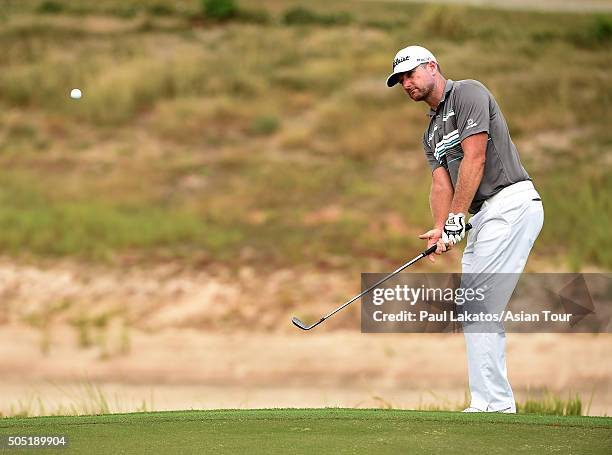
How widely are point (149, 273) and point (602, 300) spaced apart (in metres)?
5.96

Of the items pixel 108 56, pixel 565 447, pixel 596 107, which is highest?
pixel 108 56

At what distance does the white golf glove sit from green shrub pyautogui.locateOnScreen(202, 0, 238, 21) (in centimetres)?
2436

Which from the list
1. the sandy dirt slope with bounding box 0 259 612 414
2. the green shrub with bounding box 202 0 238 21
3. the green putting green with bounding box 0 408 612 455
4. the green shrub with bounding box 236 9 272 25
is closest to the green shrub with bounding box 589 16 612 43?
the green shrub with bounding box 236 9 272 25

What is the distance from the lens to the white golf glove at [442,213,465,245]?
18.3 ft

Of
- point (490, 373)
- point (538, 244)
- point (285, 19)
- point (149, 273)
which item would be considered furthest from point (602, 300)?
point (285, 19)

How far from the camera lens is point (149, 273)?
54.7 ft

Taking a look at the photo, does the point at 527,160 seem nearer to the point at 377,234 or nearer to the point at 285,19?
the point at 377,234

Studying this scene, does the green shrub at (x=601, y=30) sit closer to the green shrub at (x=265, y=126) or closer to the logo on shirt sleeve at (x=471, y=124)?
the green shrub at (x=265, y=126)

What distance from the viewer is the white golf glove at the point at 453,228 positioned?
5.57 meters

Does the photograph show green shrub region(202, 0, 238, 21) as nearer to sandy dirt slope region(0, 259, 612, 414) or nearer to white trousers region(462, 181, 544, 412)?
sandy dirt slope region(0, 259, 612, 414)

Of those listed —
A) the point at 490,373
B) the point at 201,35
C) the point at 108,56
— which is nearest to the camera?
the point at 490,373

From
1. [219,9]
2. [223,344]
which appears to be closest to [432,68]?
[223,344]

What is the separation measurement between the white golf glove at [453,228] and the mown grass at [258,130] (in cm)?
1135

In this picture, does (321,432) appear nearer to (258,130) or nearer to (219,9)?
(258,130)
